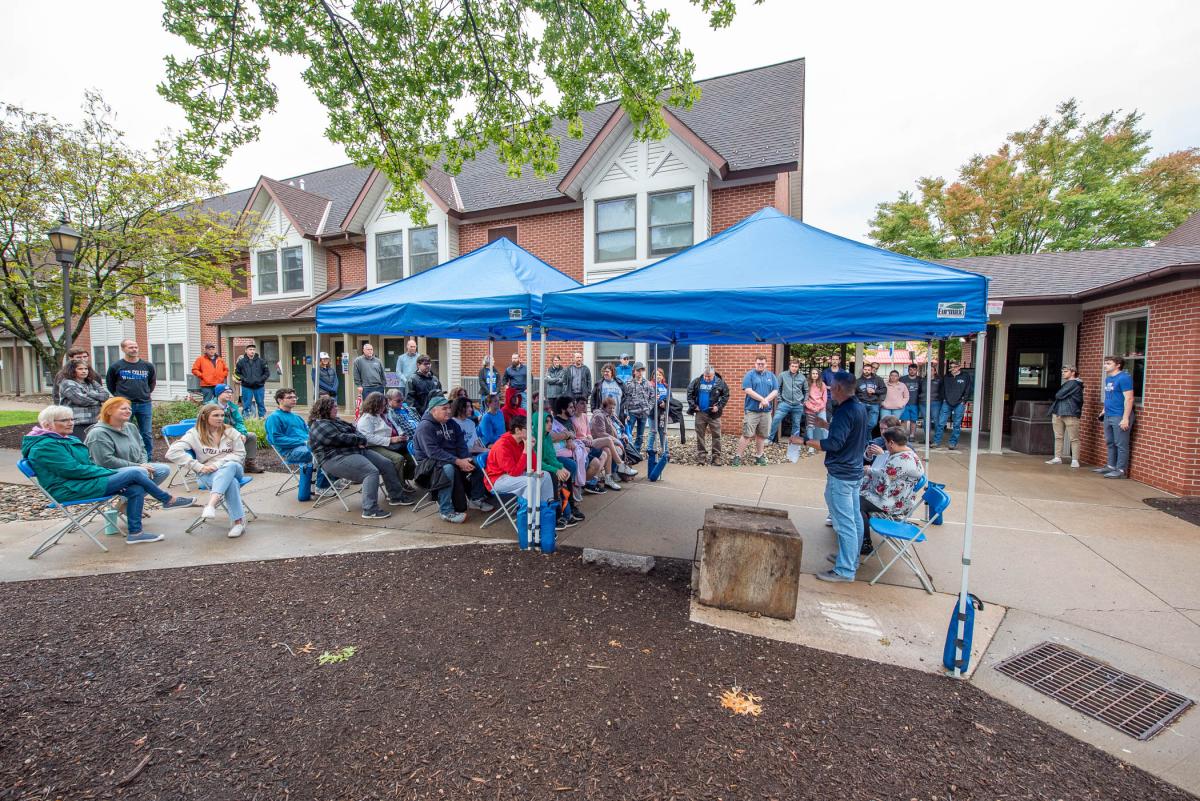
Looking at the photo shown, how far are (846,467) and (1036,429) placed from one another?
353 inches

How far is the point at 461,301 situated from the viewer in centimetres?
490

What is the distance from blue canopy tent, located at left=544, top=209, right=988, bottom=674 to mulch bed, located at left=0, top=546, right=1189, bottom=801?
792mm

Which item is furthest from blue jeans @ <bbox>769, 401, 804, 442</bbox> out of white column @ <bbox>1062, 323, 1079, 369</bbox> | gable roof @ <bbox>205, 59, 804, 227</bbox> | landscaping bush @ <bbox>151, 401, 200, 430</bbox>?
landscaping bush @ <bbox>151, 401, 200, 430</bbox>

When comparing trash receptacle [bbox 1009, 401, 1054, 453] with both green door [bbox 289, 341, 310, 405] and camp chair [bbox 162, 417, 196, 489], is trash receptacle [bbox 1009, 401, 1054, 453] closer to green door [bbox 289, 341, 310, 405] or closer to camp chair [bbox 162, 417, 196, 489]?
camp chair [bbox 162, 417, 196, 489]

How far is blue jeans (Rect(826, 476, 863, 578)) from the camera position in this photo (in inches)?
157

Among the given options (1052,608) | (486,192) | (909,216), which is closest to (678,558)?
(1052,608)

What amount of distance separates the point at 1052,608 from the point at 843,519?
1525mm

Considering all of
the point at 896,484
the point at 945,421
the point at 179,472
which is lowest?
the point at 179,472

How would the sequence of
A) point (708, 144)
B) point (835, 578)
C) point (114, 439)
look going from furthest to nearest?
point (708, 144)
point (114, 439)
point (835, 578)

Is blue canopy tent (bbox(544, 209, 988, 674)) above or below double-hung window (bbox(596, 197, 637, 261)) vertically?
below

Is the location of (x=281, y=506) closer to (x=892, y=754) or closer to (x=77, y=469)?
(x=77, y=469)

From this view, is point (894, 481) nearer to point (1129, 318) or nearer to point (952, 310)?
point (952, 310)

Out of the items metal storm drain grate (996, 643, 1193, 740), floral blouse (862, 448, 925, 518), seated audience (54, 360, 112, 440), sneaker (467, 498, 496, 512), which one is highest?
seated audience (54, 360, 112, 440)

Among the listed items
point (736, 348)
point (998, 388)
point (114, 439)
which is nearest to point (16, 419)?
point (114, 439)
